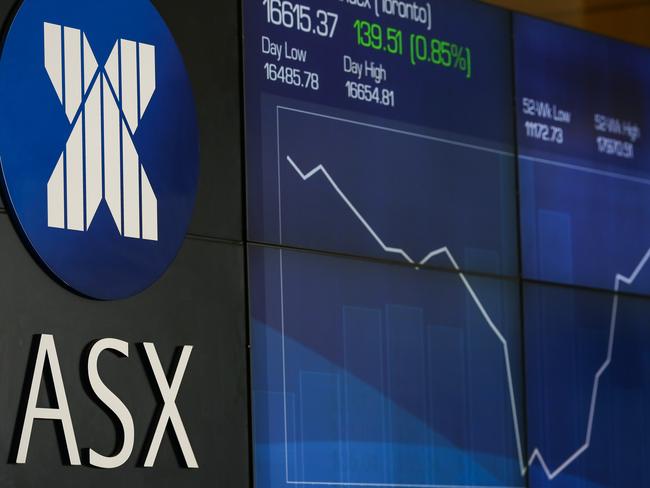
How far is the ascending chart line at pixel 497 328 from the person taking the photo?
6.57 m

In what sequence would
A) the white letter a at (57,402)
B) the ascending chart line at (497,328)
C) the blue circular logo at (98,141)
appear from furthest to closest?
the ascending chart line at (497,328) → the blue circular logo at (98,141) → the white letter a at (57,402)

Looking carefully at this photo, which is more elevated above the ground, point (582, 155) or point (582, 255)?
point (582, 155)

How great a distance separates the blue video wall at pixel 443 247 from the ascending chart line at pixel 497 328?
0.04 ft

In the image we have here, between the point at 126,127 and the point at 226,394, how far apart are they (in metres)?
1.17

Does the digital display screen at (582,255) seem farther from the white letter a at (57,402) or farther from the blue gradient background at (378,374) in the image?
the white letter a at (57,402)

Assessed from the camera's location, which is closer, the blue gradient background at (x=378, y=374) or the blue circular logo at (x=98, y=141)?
the blue circular logo at (x=98, y=141)

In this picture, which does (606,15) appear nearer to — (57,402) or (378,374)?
(378,374)

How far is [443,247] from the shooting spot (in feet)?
23.0

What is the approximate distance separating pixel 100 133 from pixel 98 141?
3cm

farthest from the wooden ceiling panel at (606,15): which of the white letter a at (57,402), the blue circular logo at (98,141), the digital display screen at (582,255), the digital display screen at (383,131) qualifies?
the white letter a at (57,402)

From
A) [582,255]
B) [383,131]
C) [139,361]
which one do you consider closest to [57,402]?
[139,361]

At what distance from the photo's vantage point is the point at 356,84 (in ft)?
22.2

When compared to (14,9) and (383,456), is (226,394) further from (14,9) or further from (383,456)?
Result: (14,9)

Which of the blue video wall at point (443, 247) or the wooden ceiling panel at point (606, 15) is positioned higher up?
the wooden ceiling panel at point (606, 15)
